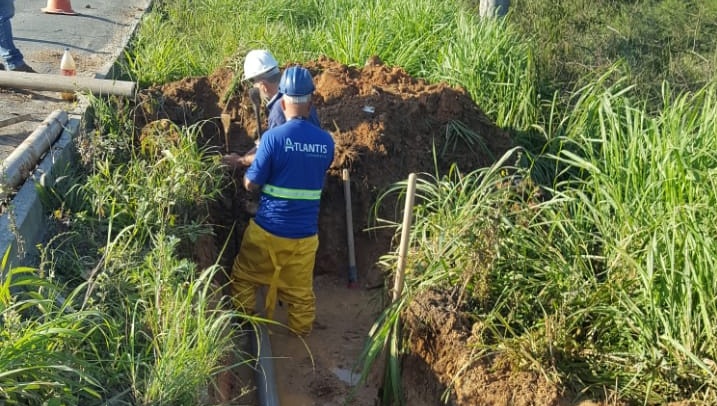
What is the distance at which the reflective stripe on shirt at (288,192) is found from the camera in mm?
5242

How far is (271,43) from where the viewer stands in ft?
28.0

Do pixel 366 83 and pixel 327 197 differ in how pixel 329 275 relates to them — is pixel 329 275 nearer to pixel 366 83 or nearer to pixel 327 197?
pixel 327 197

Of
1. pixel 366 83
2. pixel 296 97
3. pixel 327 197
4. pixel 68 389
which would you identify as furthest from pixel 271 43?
pixel 68 389

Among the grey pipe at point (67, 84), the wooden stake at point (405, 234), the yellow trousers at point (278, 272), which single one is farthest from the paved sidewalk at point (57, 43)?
the wooden stake at point (405, 234)

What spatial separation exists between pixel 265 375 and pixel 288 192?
4.27 feet

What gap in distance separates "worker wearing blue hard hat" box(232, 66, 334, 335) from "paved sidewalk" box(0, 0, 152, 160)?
208 centimetres

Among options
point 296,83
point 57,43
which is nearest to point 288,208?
point 296,83

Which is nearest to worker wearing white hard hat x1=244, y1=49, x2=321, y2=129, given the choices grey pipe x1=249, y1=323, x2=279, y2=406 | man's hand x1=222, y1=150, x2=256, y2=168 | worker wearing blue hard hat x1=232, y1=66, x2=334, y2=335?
man's hand x1=222, y1=150, x2=256, y2=168

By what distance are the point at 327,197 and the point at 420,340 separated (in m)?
2.31

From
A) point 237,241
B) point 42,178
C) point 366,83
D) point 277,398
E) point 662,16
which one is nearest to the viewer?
point 277,398

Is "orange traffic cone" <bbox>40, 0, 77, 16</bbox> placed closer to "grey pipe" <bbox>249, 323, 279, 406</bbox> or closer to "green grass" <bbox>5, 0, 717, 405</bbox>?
"green grass" <bbox>5, 0, 717, 405</bbox>

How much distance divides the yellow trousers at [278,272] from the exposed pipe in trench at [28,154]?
1.53 m

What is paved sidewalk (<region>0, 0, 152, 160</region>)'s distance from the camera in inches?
270

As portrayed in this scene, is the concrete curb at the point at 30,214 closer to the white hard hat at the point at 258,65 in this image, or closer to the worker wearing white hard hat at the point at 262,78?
the worker wearing white hard hat at the point at 262,78
